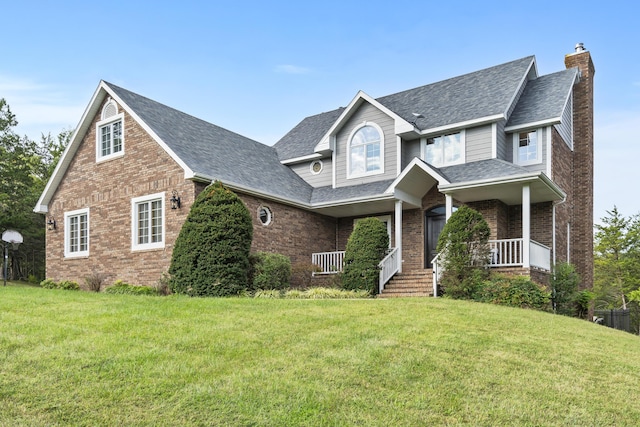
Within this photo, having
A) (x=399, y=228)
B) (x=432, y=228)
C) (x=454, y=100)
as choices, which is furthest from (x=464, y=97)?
(x=399, y=228)

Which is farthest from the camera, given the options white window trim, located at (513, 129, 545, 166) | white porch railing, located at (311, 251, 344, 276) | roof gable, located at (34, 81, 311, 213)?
white porch railing, located at (311, 251, 344, 276)

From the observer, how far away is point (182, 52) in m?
14.8

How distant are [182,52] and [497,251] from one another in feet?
34.4

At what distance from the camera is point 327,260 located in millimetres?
17484

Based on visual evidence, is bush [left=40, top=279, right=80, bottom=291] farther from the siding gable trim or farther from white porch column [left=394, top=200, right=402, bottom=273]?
white porch column [left=394, top=200, right=402, bottom=273]

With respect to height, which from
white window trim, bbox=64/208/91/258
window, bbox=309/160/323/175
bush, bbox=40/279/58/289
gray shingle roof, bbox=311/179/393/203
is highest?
window, bbox=309/160/323/175

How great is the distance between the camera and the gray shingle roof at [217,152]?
50.0ft

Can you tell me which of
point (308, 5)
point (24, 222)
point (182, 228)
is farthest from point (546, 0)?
point (24, 222)

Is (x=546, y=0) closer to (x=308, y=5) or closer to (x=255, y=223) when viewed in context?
(x=308, y=5)

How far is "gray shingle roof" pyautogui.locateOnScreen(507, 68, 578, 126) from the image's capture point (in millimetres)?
15977

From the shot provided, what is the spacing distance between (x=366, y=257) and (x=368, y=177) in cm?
407

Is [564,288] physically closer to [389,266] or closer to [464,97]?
[389,266]

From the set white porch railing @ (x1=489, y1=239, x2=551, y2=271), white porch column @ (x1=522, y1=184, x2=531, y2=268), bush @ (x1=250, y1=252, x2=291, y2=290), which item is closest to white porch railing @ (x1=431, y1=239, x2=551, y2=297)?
white porch railing @ (x1=489, y1=239, x2=551, y2=271)

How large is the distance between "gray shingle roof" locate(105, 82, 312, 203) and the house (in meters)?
0.07
